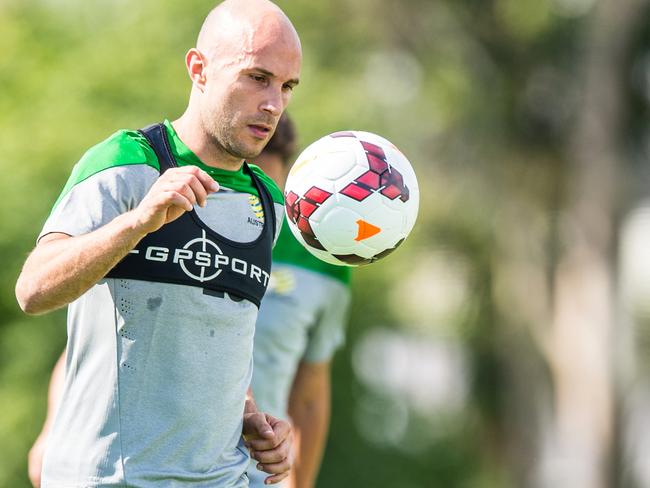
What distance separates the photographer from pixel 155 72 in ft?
46.4

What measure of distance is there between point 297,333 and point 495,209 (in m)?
14.6

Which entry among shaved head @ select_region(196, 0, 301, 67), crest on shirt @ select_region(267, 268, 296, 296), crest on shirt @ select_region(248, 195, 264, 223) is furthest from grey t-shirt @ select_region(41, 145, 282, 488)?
crest on shirt @ select_region(267, 268, 296, 296)

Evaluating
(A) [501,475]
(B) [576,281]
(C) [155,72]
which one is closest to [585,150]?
(B) [576,281]

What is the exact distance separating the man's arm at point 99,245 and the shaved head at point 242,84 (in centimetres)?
55

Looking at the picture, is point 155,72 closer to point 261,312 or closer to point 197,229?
point 261,312

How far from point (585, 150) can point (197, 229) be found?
15871mm

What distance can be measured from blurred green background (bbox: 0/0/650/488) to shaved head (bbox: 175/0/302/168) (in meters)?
10.5

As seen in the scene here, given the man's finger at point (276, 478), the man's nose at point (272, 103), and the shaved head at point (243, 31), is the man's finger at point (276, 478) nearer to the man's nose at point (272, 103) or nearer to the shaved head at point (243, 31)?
the man's nose at point (272, 103)

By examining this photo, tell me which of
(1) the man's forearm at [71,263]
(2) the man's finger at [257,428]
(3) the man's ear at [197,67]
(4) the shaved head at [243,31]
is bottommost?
(2) the man's finger at [257,428]

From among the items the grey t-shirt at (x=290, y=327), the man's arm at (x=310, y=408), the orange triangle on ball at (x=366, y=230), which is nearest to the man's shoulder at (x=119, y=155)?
the orange triangle on ball at (x=366, y=230)

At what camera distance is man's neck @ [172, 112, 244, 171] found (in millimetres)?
4414

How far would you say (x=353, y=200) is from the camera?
4734 millimetres

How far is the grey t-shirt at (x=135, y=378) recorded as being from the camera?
4.11 metres

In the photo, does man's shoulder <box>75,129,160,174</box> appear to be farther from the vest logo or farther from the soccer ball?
the soccer ball
